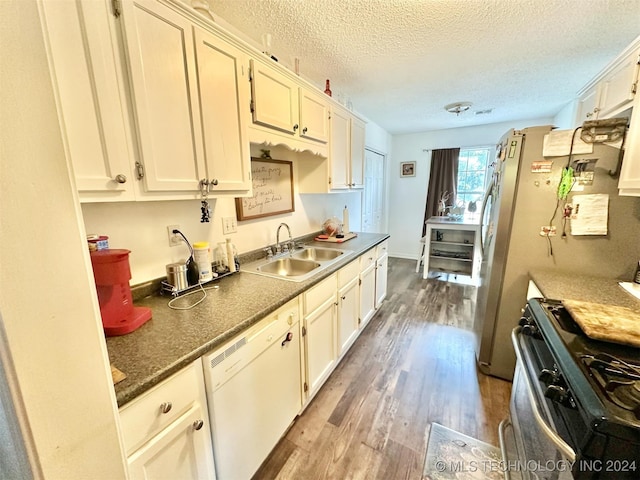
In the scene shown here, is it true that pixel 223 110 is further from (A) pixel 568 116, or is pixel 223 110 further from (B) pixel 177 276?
(A) pixel 568 116

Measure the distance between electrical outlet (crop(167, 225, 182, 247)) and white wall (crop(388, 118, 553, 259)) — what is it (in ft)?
14.6

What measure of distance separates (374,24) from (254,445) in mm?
2457

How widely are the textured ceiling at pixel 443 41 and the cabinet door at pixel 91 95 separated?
0.92m

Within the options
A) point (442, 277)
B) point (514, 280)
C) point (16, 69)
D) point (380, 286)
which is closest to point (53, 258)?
point (16, 69)

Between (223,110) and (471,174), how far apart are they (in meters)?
4.55

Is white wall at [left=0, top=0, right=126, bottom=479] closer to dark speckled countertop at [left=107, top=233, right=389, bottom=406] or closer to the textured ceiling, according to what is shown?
dark speckled countertop at [left=107, top=233, right=389, bottom=406]

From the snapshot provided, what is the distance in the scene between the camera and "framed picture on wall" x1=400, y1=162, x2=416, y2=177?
16.3ft

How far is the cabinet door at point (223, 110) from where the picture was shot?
3.89ft

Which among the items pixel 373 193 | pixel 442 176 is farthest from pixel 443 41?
pixel 442 176

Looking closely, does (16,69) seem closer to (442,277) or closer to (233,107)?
(233,107)

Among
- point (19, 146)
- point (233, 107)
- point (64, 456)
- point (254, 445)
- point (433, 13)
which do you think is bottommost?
point (254, 445)

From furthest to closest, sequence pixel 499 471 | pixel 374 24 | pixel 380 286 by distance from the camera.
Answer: pixel 380 286 → pixel 374 24 → pixel 499 471

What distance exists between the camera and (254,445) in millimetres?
1237

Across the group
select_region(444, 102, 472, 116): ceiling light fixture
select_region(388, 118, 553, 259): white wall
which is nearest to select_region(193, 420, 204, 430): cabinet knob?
select_region(444, 102, 472, 116): ceiling light fixture
